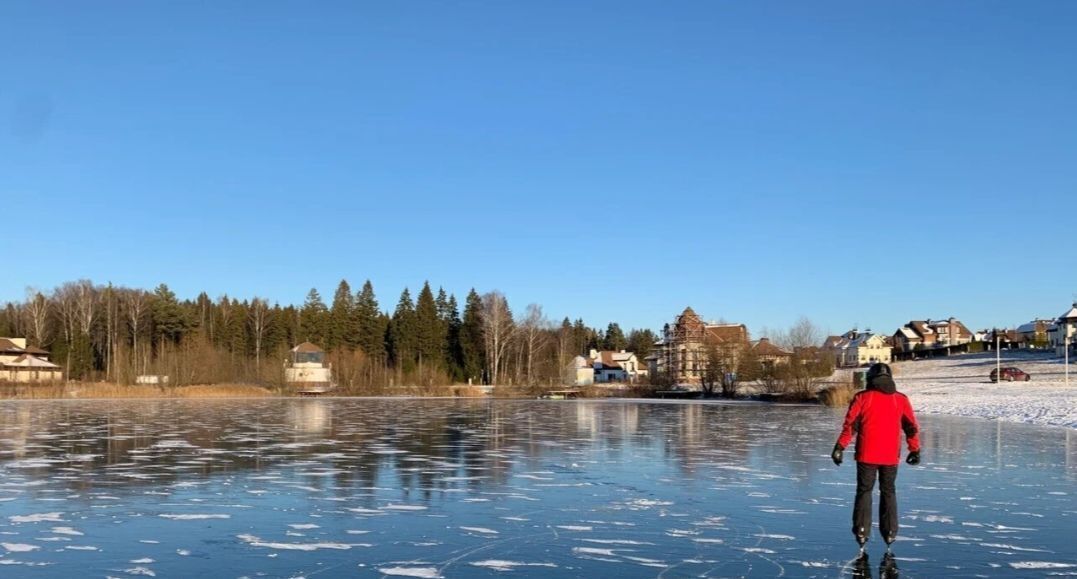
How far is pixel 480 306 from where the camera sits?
87750mm

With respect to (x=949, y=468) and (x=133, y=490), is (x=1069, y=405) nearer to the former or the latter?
(x=949, y=468)

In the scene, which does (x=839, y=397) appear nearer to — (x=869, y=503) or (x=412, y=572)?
(x=869, y=503)

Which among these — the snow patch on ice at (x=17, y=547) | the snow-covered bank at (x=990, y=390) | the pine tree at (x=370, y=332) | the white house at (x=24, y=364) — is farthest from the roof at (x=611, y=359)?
the snow patch on ice at (x=17, y=547)

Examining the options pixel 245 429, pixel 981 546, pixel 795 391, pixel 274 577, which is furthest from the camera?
pixel 795 391

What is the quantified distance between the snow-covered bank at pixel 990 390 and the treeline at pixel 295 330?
29505 millimetres

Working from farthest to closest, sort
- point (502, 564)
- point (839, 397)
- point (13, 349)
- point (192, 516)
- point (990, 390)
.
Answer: point (13, 349) < point (990, 390) < point (839, 397) < point (192, 516) < point (502, 564)

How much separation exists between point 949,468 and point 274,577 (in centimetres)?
1002

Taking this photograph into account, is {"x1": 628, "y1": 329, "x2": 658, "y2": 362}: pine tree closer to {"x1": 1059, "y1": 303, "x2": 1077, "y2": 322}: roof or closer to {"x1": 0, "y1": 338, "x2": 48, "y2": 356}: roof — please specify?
{"x1": 1059, "y1": 303, "x2": 1077, "y2": 322}: roof

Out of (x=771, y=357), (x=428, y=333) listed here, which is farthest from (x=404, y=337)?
(x=771, y=357)

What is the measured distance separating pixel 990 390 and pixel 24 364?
66.5m

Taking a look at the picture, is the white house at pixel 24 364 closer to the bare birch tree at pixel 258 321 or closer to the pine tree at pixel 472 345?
the bare birch tree at pixel 258 321

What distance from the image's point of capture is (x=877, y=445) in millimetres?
7160

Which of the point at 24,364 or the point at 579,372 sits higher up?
the point at 24,364

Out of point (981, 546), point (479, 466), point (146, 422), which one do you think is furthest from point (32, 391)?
point (981, 546)
